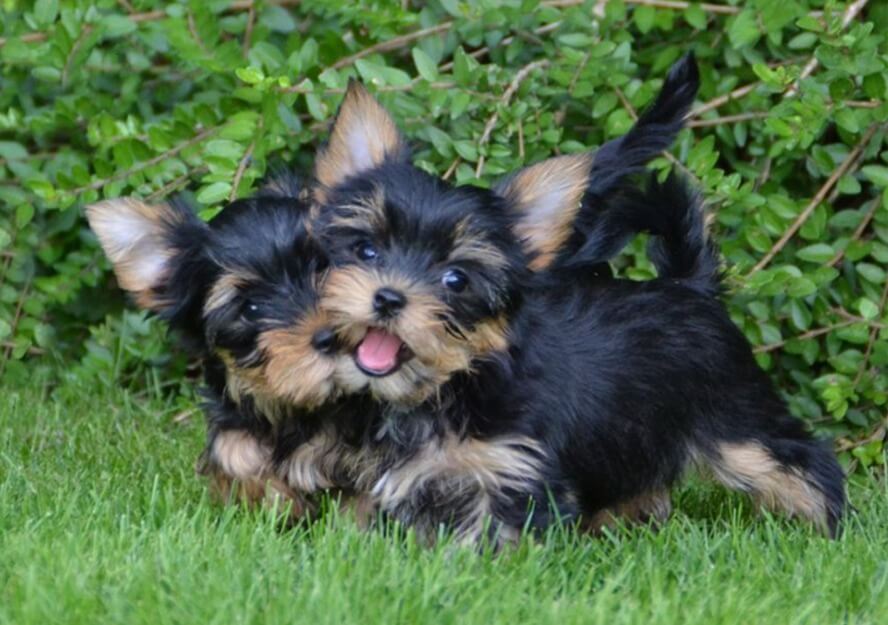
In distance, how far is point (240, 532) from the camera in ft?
13.5

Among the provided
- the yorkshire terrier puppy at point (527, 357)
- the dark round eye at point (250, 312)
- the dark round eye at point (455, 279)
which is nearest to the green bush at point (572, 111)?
the yorkshire terrier puppy at point (527, 357)

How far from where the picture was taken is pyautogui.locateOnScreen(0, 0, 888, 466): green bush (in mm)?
5672

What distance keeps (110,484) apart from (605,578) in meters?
1.64

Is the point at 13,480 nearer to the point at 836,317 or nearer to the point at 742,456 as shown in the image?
the point at 742,456

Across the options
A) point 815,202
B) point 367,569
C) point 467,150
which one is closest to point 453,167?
point 467,150

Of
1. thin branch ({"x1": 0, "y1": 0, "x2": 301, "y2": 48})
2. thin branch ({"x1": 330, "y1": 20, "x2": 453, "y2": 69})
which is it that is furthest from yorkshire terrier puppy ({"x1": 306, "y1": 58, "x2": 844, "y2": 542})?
thin branch ({"x1": 0, "y1": 0, "x2": 301, "y2": 48})

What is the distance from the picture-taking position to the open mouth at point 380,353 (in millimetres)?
4098

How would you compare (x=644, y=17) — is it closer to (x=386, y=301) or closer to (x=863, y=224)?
(x=863, y=224)

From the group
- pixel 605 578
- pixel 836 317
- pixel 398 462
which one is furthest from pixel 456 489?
pixel 836 317

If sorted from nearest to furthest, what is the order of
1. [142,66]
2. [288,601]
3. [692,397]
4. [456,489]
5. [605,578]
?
[288,601], [605,578], [456,489], [692,397], [142,66]

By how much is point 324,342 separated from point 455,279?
13.9 inches

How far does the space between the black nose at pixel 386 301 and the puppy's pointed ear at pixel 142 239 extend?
2.15 ft

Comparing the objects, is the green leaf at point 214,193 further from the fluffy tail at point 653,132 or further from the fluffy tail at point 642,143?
the fluffy tail at point 653,132

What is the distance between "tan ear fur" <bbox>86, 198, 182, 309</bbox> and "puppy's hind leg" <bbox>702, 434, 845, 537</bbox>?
164cm
